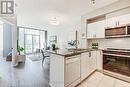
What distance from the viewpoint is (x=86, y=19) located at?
16.9 feet

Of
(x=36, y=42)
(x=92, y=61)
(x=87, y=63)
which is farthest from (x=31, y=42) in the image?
(x=87, y=63)

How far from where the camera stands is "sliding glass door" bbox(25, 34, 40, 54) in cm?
1063

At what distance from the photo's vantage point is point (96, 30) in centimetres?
457

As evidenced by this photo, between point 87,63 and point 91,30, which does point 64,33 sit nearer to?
point 91,30

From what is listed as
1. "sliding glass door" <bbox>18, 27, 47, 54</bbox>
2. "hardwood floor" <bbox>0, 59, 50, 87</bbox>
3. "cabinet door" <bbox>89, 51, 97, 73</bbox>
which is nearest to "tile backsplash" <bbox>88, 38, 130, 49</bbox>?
"cabinet door" <bbox>89, 51, 97, 73</bbox>

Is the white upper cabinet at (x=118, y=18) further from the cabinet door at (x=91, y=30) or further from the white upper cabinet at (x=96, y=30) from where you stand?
the cabinet door at (x=91, y=30)

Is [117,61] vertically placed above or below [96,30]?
below

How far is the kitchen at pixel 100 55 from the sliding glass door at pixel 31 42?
7.40 metres

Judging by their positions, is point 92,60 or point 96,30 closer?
point 92,60

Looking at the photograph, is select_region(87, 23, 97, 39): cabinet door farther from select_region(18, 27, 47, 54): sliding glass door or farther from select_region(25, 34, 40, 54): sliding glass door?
select_region(25, 34, 40, 54): sliding glass door

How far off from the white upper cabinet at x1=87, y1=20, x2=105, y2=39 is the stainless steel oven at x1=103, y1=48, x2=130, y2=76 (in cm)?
84

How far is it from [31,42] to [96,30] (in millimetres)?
8176

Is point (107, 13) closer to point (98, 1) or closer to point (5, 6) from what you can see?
point (98, 1)

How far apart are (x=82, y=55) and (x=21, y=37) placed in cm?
859
